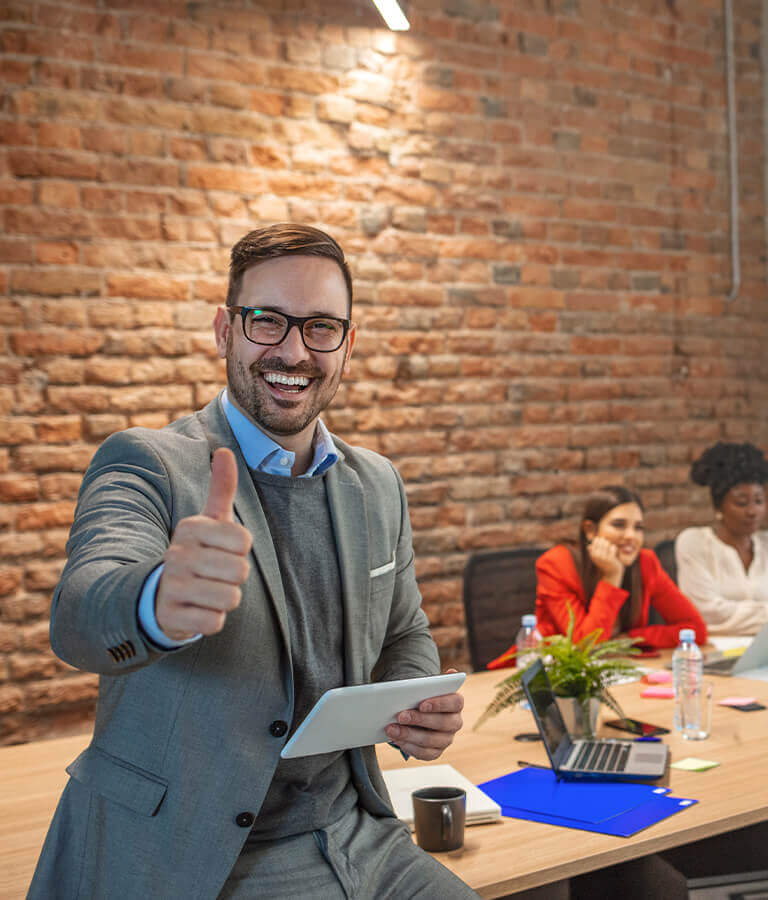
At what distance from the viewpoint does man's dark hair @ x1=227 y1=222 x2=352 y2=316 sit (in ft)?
5.54

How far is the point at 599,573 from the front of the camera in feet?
10.8

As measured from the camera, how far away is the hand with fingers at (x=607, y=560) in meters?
3.27

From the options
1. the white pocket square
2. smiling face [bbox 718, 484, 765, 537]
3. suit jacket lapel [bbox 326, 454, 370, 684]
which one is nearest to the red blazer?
smiling face [bbox 718, 484, 765, 537]

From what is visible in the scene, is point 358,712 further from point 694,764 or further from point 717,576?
point 717,576

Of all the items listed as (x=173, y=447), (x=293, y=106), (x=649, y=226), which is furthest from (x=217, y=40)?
(x=173, y=447)

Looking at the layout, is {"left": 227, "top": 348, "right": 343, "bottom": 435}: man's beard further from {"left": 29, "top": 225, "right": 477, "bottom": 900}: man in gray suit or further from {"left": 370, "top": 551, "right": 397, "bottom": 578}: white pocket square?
{"left": 370, "top": 551, "right": 397, "bottom": 578}: white pocket square

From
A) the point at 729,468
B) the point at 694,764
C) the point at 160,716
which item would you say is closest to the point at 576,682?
the point at 694,764

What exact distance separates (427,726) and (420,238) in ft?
8.77

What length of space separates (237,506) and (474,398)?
2.56 m

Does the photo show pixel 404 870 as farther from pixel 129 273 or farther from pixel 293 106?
pixel 293 106

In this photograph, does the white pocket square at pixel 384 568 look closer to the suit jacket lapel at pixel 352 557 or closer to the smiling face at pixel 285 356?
the suit jacket lapel at pixel 352 557

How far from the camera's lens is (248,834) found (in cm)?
142

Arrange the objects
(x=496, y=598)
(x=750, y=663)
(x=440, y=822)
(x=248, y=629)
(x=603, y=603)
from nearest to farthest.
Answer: (x=248, y=629) → (x=440, y=822) → (x=750, y=663) → (x=603, y=603) → (x=496, y=598)

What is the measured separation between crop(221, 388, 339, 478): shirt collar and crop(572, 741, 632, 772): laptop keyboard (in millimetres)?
826
